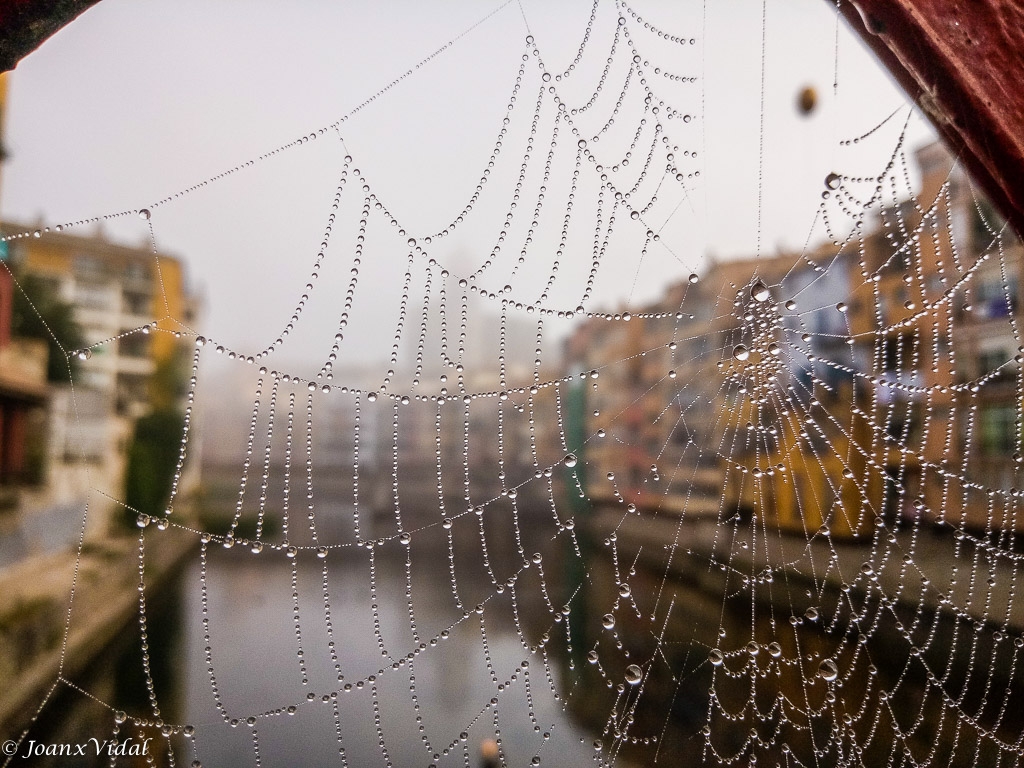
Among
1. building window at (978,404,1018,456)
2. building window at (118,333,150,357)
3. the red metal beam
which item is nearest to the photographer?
the red metal beam

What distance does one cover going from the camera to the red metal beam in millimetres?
650

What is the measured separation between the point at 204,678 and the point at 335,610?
0.60m

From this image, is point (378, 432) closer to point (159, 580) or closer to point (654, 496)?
point (654, 496)

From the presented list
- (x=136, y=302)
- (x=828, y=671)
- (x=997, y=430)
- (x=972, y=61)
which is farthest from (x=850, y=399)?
(x=136, y=302)

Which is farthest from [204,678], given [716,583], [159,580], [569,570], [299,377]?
[716,583]

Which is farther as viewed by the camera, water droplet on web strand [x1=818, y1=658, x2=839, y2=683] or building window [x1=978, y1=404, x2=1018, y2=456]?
building window [x1=978, y1=404, x2=1018, y2=456]

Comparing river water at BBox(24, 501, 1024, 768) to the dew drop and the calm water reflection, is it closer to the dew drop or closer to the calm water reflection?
the calm water reflection

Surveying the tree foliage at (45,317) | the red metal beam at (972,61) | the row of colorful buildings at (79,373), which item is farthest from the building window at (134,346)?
the red metal beam at (972,61)

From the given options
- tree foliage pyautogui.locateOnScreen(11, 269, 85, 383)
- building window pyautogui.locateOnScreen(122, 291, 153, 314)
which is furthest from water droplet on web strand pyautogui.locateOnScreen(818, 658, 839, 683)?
building window pyautogui.locateOnScreen(122, 291, 153, 314)

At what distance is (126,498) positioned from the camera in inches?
68.4

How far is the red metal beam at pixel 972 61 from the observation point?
650 millimetres

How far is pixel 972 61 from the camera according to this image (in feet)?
2.16

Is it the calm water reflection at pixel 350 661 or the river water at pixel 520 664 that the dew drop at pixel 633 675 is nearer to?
the river water at pixel 520 664

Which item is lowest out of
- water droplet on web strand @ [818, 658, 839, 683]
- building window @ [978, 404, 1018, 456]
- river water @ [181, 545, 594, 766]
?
river water @ [181, 545, 594, 766]
